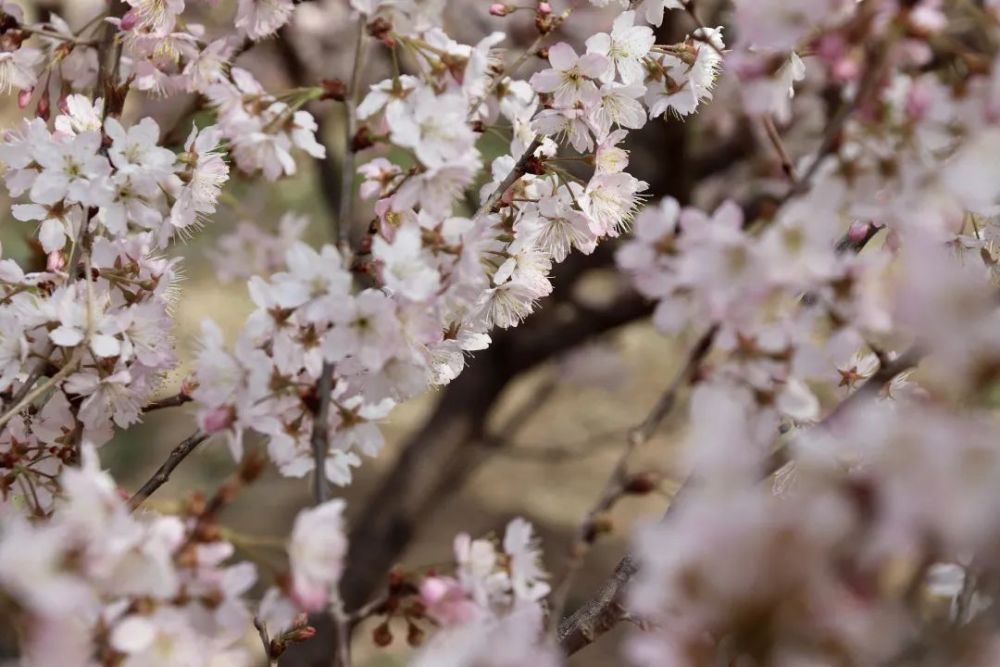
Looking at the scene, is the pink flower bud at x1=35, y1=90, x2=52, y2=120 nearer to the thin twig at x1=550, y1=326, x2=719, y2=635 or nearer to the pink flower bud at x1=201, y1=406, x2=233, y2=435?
the pink flower bud at x1=201, y1=406, x2=233, y2=435

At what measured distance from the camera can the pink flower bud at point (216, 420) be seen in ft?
2.37

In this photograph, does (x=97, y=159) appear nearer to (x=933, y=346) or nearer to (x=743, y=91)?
(x=743, y=91)

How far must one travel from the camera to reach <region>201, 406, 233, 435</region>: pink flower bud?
0.72 m

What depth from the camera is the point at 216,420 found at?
726 millimetres

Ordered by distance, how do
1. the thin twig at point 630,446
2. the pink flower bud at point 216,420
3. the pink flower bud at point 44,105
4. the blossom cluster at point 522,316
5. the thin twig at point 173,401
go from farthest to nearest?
the pink flower bud at point 44,105 < the thin twig at point 173,401 < the pink flower bud at point 216,420 < the thin twig at point 630,446 < the blossom cluster at point 522,316

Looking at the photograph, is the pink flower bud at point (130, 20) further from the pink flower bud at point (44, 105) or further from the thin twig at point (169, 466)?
the thin twig at point (169, 466)

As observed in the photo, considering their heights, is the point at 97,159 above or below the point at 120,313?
above

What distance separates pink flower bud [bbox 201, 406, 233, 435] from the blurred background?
680 millimetres

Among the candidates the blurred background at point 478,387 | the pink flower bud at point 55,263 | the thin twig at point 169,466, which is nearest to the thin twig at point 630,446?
the thin twig at point 169,466

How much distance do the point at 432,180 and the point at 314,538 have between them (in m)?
0.29

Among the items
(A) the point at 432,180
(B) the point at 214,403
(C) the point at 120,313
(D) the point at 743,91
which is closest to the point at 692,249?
(D) the point at 743,91

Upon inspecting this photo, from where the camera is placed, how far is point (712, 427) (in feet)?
1.71

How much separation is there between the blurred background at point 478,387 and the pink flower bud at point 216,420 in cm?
68

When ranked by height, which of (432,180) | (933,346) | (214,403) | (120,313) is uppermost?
(933,346)
